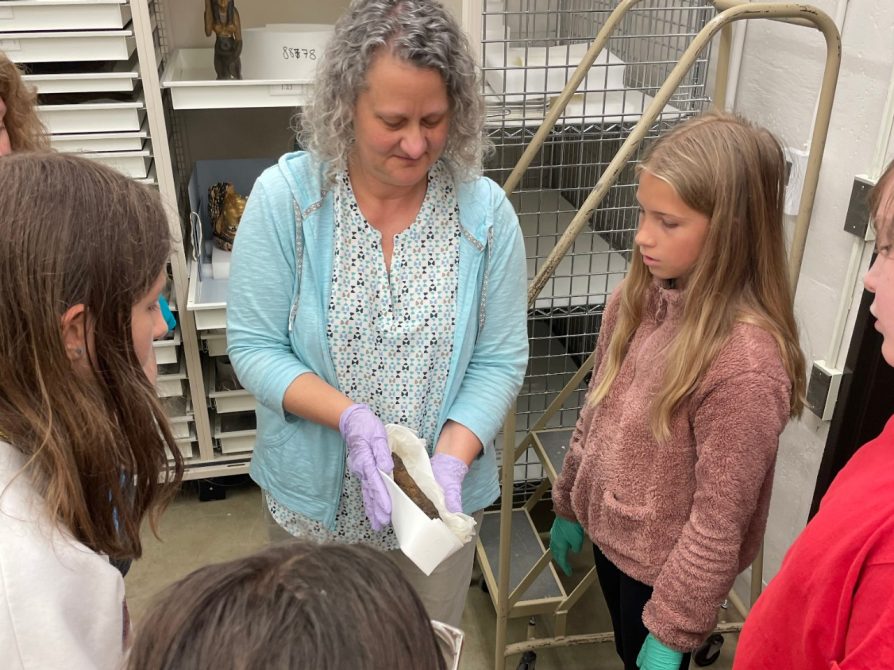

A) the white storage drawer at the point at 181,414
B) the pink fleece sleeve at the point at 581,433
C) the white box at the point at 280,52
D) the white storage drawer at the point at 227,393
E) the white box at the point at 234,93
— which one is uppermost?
the white box at the point at 280,52

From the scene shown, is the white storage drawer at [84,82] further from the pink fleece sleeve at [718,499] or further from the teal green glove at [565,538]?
the pink fleece sleeve at [718,499]

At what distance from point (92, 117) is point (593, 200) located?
1313 mm

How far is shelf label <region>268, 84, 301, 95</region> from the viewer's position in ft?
6.22

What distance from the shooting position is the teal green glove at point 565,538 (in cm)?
150

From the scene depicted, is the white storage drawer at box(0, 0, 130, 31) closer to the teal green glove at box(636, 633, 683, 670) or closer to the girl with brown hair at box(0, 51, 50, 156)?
the girl with brown hair at box(0, 51, 50, 156)

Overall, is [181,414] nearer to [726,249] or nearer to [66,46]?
[66,46]

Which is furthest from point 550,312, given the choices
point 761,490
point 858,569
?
point 858,569

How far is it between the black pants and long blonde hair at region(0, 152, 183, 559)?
86 centimetres

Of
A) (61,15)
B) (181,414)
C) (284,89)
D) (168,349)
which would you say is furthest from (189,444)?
(61,15)

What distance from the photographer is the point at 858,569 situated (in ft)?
2.52

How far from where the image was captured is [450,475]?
116cm

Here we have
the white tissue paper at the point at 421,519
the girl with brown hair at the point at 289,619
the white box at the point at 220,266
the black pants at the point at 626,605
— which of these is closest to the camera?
the girl with brown hair at the point at 289,619

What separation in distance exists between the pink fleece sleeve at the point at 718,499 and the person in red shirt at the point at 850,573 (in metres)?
0.17

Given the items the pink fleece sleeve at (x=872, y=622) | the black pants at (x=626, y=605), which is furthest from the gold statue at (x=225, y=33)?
the pink fleece sleeve at (x=872, y=622)
